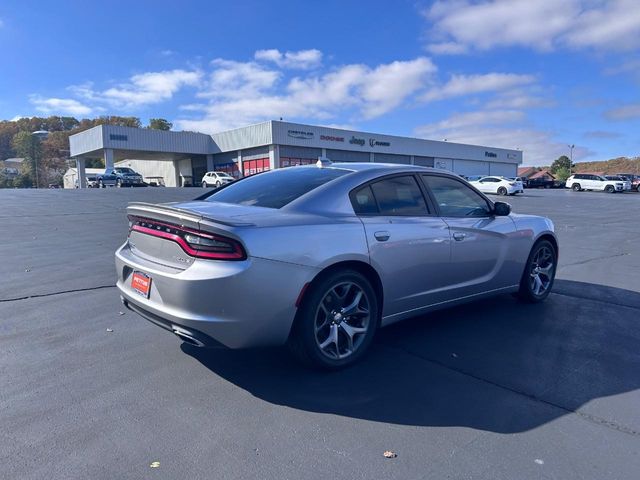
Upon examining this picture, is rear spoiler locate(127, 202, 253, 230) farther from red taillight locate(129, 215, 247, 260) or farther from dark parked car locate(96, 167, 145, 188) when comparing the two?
dark parked car locate(96, 167, 145, 188)

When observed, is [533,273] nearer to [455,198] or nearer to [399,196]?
[455,198]

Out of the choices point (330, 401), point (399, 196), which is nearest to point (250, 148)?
point (399, 196)

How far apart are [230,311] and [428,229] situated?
1.93 m

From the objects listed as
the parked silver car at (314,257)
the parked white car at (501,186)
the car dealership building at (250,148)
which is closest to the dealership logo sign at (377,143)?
the car dealership building at (250,148)

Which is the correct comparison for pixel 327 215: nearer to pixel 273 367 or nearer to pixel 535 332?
pixel 273 367

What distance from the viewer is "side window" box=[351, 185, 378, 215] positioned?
3.64m

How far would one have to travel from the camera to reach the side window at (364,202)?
3642mm

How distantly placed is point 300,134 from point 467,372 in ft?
160

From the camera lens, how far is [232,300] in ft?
9.39

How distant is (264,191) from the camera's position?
3967 millimetres

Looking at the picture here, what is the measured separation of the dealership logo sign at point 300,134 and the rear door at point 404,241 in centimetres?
4699

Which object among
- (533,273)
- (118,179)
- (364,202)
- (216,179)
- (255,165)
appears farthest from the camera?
(255,165)

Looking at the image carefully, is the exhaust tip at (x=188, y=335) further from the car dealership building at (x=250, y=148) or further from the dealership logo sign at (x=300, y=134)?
the dealership logo sign at (x=300, y=134)

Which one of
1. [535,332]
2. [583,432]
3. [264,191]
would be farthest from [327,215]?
[535,332]
